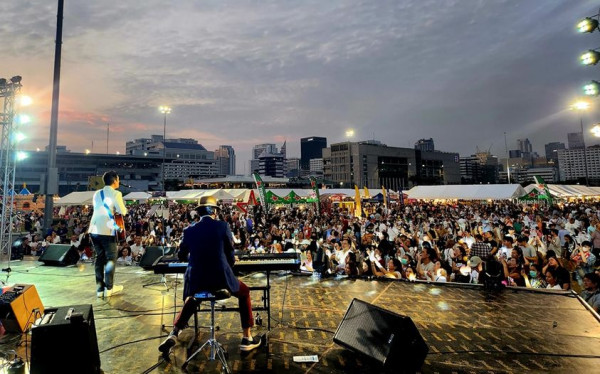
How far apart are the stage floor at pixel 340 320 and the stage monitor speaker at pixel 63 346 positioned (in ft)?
0.29

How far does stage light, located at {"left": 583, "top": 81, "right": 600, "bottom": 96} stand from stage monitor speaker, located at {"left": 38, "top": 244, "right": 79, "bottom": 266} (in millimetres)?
16255

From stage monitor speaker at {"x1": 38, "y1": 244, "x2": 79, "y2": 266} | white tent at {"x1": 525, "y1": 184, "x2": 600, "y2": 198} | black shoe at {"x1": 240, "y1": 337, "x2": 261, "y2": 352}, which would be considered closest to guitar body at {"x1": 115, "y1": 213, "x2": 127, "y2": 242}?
black shoe at {"x1": 240, "y1": 337, "x2": 261, "y2": 352}

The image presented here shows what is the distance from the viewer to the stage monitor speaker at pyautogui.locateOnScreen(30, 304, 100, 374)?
292 centimetres

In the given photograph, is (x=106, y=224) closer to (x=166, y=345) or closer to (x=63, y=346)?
(x=63, y=346)

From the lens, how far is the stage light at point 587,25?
934 centimetres

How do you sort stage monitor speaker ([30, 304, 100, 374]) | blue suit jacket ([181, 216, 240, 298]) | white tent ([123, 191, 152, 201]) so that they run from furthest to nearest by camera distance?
white tent ([123, 191, 152, 201])
blue suit jacket ([181, 216, 240, 298])
stage monitor speaker ([30, 304, 100, 374])

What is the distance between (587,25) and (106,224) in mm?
13750

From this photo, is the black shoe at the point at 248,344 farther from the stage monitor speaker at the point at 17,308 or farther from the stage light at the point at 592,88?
the stage light at the point at 592,88

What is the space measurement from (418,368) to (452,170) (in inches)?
6176

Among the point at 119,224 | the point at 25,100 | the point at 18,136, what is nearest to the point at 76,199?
the point at 18,136

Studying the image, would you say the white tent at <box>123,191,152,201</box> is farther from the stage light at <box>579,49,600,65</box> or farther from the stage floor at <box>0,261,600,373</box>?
the stage light at <box>579,49,600,65</box>

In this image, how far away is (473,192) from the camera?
2778 centimetres

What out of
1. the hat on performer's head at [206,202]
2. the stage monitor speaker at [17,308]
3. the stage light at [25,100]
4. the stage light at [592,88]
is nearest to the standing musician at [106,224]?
the stage monitor speaker at [17,308]

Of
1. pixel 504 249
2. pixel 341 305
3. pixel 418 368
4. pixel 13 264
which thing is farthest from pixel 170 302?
pixel 504 249
